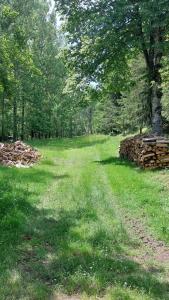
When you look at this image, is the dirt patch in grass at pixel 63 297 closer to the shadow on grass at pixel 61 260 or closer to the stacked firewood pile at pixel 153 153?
the shadow on grass at pixel 61 260

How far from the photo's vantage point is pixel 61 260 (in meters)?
8.22

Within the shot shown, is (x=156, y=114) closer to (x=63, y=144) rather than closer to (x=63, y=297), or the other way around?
(x=63, y=297)

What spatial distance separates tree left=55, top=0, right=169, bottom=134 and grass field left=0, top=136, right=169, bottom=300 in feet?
23.1

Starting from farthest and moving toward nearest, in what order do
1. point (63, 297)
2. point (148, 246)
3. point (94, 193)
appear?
point (94, 193) < point (148, 246) < point (63, 297)

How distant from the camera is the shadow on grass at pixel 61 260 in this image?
705 centimetres

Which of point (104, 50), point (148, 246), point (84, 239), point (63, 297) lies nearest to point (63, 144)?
point (104, 50)

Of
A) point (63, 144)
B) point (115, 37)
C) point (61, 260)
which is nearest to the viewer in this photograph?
point (61, 260)

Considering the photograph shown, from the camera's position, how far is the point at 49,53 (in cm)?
5731

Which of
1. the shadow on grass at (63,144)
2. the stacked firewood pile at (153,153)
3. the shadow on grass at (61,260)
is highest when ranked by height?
the stacked firewood pile at (153,153)

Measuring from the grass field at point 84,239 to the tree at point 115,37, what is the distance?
7049 mm

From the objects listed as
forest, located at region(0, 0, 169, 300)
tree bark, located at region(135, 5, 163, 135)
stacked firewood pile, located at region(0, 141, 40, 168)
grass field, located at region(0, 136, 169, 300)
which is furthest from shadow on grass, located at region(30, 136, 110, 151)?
grass field, located at region(0, 136, 169, 300)

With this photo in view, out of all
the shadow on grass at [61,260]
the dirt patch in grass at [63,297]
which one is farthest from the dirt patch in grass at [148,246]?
the dirt patch in grass at [63,297]

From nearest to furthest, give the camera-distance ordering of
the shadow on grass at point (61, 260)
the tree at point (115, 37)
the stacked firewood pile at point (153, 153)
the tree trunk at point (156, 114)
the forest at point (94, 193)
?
the shadow on grass at point (61, 260), the forest at point (94, 193), the stacked firewood pile at point (153, 153), the tree at point (115, 37), the tree trunk at point (156, 114)

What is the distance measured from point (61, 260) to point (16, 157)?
603 inches
